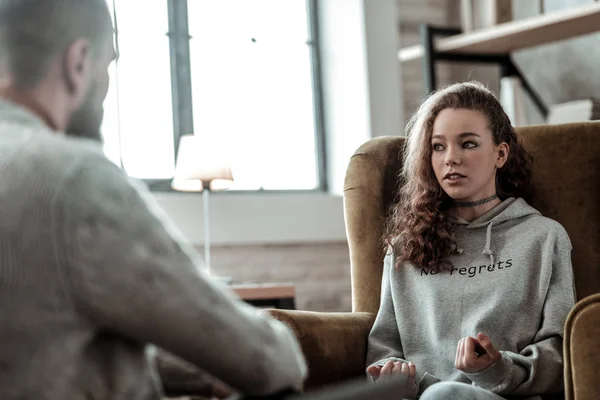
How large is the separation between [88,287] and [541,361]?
1.26 m

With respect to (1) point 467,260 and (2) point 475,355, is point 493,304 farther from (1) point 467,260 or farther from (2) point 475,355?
(2) point 475,355

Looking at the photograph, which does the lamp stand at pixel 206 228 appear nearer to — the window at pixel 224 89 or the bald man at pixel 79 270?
the window at pixel 224 89

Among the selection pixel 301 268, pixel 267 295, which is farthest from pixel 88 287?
pixel 301 268

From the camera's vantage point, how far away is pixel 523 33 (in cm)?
407

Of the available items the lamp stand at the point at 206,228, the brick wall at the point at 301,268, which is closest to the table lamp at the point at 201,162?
the lamp stand at the point at 206,228

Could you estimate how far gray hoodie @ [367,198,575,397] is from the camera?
1866mm

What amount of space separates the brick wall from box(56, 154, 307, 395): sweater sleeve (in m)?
3.18

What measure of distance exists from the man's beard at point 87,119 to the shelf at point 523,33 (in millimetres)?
3228

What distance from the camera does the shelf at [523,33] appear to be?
3.88m

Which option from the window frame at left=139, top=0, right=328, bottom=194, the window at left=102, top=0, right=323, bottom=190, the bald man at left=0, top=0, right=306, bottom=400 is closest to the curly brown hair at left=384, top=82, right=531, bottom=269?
the bald man at left=0, top=0, right=306, bottom=400

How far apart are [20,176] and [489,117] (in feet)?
4.92

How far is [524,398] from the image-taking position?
Answer: 6.18 feet

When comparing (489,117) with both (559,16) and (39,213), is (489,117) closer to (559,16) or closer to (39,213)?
(39,213)

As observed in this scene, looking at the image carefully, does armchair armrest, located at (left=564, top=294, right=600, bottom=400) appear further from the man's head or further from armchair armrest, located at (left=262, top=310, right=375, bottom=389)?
the man's head
